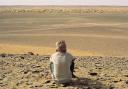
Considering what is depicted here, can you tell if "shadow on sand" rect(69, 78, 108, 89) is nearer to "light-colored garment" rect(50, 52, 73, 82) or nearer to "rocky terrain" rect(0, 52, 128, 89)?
"rocky terrain" rect(0, 52, 128, 89)

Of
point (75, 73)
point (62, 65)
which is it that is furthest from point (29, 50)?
point (62, 65)

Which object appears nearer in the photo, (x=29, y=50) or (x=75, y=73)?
(x=75, y=73)

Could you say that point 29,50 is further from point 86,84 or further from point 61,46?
point 61,46

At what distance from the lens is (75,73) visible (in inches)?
459

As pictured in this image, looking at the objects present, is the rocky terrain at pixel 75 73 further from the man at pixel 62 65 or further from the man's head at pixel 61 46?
the man's head at pixel 61 46

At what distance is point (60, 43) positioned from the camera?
32.5 ft

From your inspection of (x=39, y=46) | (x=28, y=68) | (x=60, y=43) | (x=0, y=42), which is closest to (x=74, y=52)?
(x=39, y=46)

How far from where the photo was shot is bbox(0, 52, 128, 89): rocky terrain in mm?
10406

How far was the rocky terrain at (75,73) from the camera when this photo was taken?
10.4m

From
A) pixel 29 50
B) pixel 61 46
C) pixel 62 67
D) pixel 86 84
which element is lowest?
pixel 29 50

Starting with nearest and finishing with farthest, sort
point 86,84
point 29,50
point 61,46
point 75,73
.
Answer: point 61,46 < point 86,84 < point 75,73 < point 29,50

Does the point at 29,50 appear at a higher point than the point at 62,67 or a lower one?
lower

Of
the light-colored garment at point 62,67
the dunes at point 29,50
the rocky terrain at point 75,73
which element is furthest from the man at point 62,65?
the dunes at point 29,50

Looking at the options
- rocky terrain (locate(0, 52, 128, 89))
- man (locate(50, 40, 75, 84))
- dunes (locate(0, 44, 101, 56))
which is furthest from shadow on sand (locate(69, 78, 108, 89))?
dunes (locate(0, 44, 101, 56))
